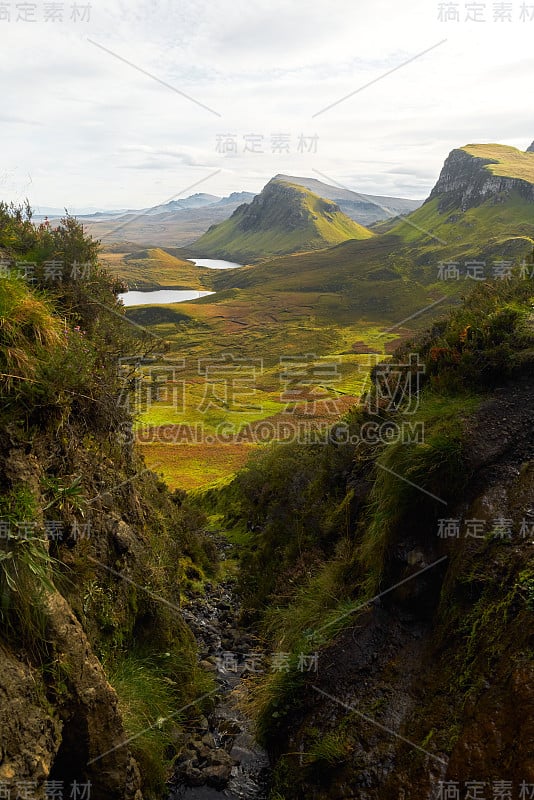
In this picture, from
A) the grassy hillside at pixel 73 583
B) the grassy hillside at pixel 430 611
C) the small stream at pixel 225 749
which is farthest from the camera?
the small stream at pixel 225 749

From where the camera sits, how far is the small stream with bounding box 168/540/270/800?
729cm

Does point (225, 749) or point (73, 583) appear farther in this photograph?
point (225, 749)

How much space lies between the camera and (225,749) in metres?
8.02

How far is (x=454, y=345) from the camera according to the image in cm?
983

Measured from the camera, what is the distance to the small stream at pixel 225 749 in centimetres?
729

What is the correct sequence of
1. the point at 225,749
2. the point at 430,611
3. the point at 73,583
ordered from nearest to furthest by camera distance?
the point at 73,583, the point at 430,611, the point at 225,749

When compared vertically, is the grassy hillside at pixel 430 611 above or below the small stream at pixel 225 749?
above

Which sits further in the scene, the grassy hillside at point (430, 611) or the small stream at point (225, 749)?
the small stream at point (225, 749)

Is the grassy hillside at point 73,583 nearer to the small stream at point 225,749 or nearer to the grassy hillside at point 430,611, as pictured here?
the small stream at point 225,749

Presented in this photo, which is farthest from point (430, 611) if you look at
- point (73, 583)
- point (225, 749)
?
point (73, 583)

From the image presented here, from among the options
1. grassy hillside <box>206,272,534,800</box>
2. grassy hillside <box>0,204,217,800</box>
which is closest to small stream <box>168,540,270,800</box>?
grassy hillside <box>0,204,217,800</box>

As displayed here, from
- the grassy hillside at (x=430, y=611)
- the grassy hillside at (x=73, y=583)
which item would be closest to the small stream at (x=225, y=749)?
the grassy hillside at (x=73, y=583)

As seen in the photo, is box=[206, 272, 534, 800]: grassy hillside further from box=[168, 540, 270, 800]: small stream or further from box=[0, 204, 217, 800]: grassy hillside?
box=[0, 204, 217, 800]: grassy hillside

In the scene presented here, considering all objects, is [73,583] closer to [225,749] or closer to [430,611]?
[225,749]
